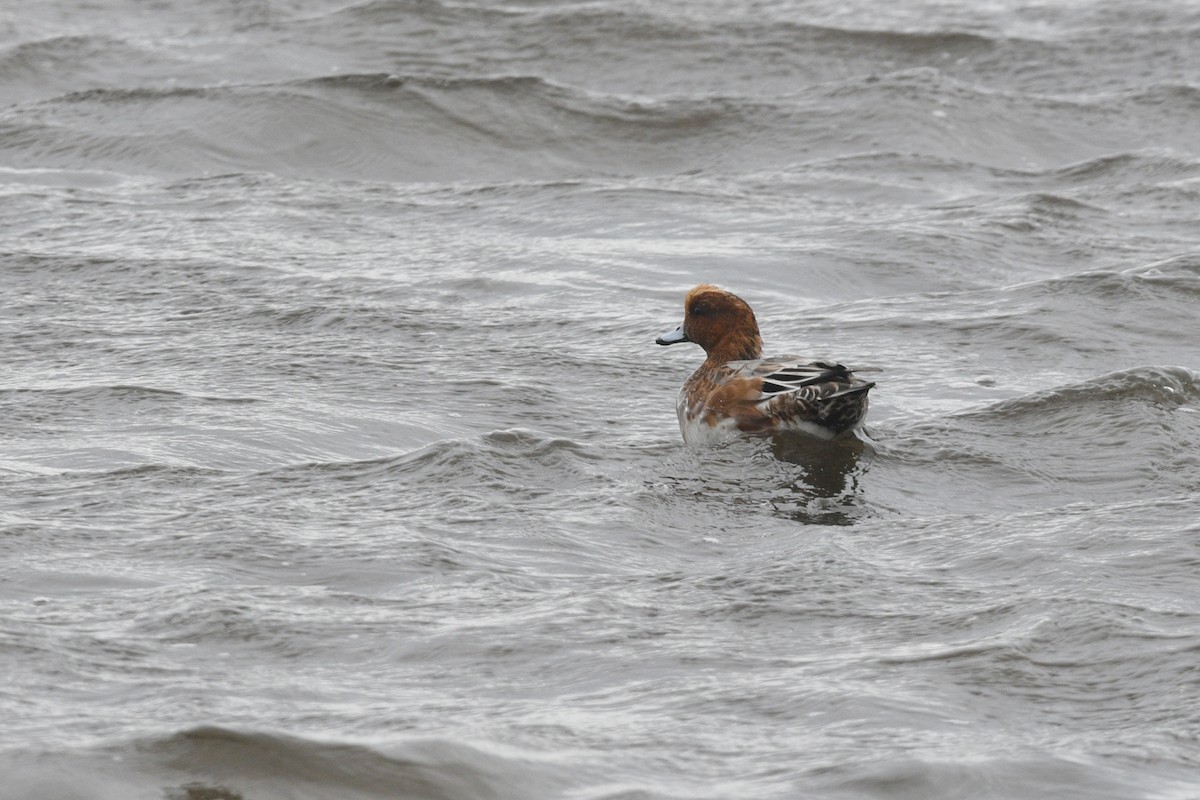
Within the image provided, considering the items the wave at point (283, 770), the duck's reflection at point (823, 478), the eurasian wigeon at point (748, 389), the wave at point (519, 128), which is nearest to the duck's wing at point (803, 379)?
the eurasian wigeon at point (748, 389)

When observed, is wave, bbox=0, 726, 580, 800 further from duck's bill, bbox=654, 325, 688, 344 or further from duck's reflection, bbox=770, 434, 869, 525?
duck's bill, bbox=654, 325, 688, 344

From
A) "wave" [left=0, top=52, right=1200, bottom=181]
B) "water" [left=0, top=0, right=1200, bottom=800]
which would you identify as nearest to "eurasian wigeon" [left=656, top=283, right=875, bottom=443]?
"water" [left=0, top=0, right=1200, bottom=800]

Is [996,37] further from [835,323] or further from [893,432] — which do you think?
[893,432]

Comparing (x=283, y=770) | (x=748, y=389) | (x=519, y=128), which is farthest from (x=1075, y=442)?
(x=519, y=128)

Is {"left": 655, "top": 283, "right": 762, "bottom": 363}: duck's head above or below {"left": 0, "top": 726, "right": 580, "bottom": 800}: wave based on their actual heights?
above

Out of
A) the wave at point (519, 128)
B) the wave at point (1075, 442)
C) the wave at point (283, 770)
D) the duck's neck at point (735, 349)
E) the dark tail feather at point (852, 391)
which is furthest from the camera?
the wave at point (519, 128)

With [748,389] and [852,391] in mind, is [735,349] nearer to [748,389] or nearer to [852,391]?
[748,389]

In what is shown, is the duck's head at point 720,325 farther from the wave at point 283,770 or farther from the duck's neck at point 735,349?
the wave at point 283,770

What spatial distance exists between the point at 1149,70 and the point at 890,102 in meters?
2.63

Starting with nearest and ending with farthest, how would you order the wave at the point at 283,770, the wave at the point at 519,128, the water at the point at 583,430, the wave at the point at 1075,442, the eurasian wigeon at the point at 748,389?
1. the wave at the point at 283,770
2. the water at the point at 583,430
3. the wave at the point at 1075,442
4. the eurasian wigeon at the point at 748,389
5. the wave at the point at 519,128

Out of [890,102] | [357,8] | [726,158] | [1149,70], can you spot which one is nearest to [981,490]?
[726,158]

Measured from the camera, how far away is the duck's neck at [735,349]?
27.9 ft

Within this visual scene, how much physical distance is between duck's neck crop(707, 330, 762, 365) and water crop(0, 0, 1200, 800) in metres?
0.39

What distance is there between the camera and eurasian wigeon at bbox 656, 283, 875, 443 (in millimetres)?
7629
